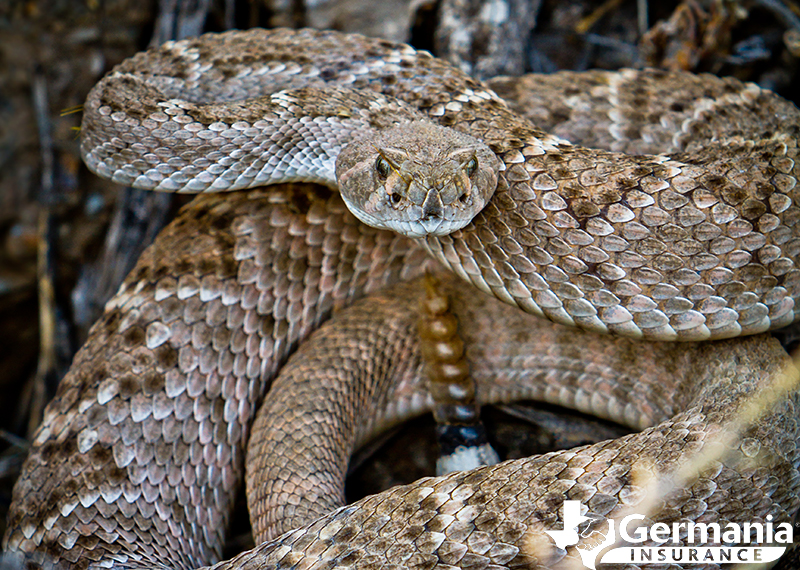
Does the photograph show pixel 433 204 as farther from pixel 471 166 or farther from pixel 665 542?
pixel 665 542

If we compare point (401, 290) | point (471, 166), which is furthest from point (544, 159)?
point (401, 290)

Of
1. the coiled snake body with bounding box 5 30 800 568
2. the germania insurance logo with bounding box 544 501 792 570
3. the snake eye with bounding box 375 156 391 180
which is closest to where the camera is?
the germania insurance logo with bounding box 544 501 792 570

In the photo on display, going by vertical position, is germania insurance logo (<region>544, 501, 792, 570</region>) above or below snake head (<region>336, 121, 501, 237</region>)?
below

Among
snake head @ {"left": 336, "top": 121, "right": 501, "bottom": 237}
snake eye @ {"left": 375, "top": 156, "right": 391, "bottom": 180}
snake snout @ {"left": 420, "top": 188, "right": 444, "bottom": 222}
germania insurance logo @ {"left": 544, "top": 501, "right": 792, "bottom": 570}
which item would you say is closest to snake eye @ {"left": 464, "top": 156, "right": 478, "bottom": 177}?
snake head @ {"left": 336, "top": 121, "right": 501, "bottom": 237}

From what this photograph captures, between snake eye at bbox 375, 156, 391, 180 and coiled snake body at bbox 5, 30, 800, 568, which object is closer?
coiled snake body at bbox 5, 30, 800, 568

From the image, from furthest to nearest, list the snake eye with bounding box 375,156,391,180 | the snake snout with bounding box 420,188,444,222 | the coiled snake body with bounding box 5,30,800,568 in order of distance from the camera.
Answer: the snake eye with bounding box 375,156,391,180 → the snake snout with bounding box 420,188,444,222 → the coiled snake body with bounding box 5,30,800,568

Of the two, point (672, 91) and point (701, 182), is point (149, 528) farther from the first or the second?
point (672, 91)

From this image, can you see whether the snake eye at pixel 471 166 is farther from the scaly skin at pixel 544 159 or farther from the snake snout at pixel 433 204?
the snake snout at pixel 433 204

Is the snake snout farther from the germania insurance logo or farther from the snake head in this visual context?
the germania insurance logo

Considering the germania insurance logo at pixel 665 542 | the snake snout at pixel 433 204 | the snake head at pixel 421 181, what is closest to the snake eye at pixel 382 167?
the snake head at pixel 421 181
